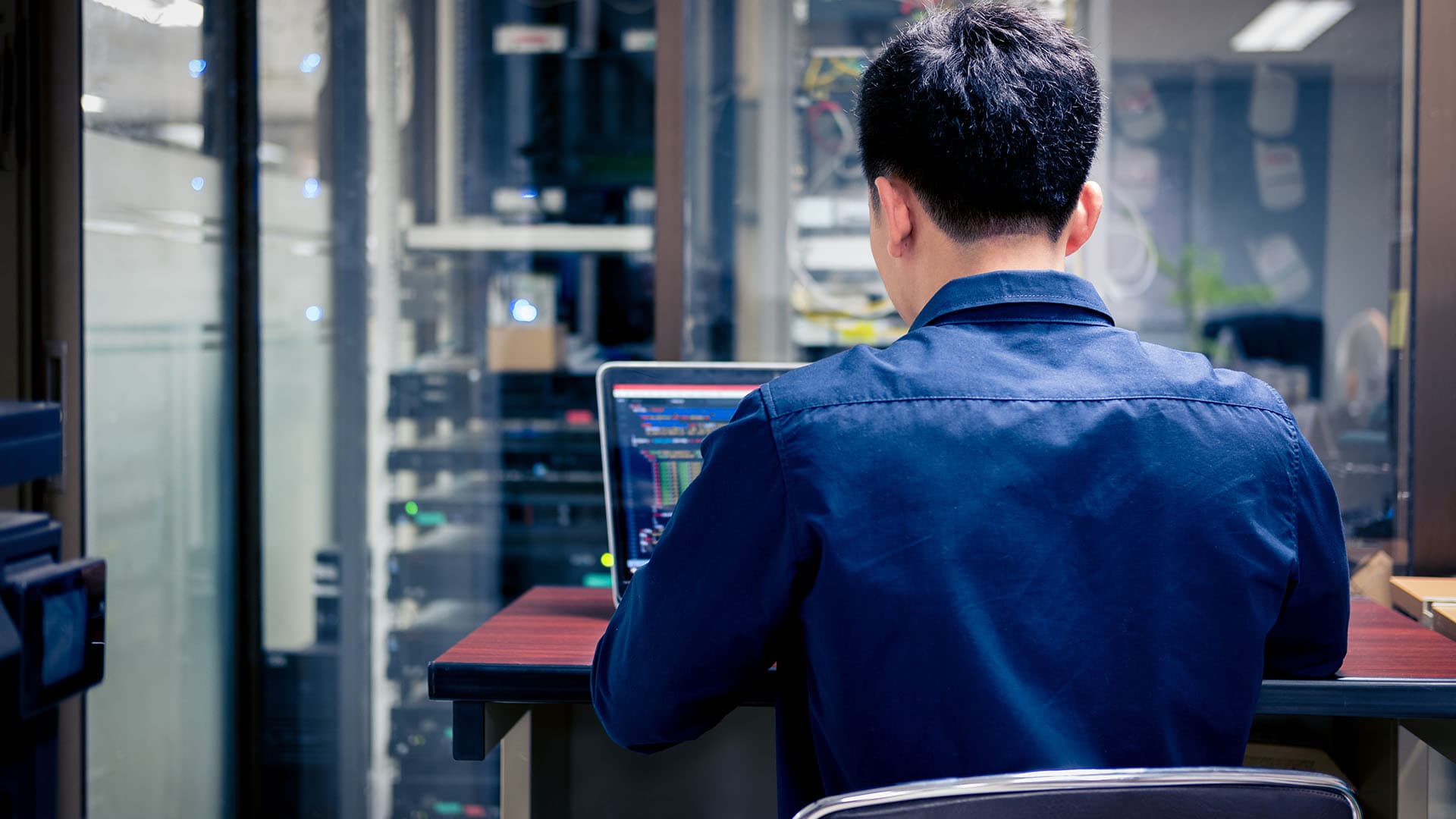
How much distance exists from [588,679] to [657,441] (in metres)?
0.41

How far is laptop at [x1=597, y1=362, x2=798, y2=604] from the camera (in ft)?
5.30

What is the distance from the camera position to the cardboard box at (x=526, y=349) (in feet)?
9.08

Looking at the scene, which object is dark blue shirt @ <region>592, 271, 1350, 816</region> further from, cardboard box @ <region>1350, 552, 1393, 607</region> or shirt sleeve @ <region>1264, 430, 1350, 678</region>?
cardboard box @ <region>1350, 552, 1393, 607</region>

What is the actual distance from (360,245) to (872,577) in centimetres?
221

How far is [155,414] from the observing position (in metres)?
2.48

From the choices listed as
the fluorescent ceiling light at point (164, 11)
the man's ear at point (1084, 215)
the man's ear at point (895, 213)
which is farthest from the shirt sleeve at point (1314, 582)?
the fluorescent ceiling light at point (164, 11)

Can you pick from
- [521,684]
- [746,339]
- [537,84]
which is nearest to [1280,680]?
[521,684]

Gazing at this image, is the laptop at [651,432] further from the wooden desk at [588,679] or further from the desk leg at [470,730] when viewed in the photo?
the desk leg at [470,730]

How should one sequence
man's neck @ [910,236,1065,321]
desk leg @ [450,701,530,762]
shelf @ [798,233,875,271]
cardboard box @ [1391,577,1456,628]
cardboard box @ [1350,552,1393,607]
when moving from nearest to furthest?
1. man's neck @ [910,236,1065,321]
2. desk leg @ [450,701,530,762]
3. cardboard box @ [1391,577,1456,628]
4. cardboard box @ [1350,552,1393,607]
5. shelf @ [798,233,875,271]

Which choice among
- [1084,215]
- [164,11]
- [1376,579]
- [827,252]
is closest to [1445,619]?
[1376,579]

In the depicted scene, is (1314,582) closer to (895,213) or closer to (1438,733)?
(895,213)

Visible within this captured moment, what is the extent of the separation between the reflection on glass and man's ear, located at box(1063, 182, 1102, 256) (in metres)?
2.04

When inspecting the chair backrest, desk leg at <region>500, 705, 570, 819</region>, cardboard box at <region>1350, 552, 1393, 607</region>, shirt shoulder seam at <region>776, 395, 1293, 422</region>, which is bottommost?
desk leg at <region>500, 705, 570, 819</region>

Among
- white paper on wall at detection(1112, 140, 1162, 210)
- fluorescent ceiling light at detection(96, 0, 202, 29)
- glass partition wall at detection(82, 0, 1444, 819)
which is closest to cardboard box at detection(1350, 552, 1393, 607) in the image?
glass partition wall at detection(82, 0, 1444, 819)
